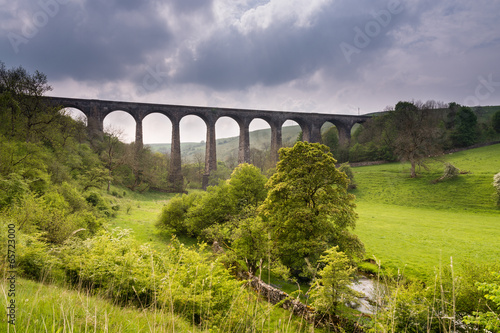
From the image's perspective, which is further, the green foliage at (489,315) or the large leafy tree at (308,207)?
the large leafy tree at (308,207)

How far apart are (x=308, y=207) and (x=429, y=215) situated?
20637 mm

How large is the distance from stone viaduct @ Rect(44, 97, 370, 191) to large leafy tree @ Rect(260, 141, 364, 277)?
36.8m

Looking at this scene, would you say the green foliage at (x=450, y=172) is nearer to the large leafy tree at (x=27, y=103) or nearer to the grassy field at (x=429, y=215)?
the grassy field at (x=429, y=215)

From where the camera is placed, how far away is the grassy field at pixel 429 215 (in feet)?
50.0

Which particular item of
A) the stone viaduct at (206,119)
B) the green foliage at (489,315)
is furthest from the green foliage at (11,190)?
the stone viaduct at (206,119)

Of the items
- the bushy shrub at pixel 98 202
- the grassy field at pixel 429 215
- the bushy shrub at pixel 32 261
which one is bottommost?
the grassy field at pixel 429 215

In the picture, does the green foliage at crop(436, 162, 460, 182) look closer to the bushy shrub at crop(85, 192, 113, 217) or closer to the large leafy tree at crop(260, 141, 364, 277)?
the large leafy tree at crop(260, 141, 364, 277)

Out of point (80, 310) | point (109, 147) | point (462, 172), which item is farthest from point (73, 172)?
point (462, 172)

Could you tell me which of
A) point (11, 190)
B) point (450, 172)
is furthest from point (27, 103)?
point (450, 172)

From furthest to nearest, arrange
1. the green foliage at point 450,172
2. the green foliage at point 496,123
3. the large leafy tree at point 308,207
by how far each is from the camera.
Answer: the green foliage at point 496,123 → the green foliage at point 450,172 → the large leafy tree at point 308,207

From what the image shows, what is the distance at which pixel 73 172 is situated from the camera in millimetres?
24969

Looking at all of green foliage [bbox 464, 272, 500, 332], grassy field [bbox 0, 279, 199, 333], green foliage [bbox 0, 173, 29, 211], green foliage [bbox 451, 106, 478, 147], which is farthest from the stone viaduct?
green foliage [bbox 464, 272, 500, 332]

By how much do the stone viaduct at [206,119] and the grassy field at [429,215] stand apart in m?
17.8

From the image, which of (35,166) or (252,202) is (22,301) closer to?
(35,166)
